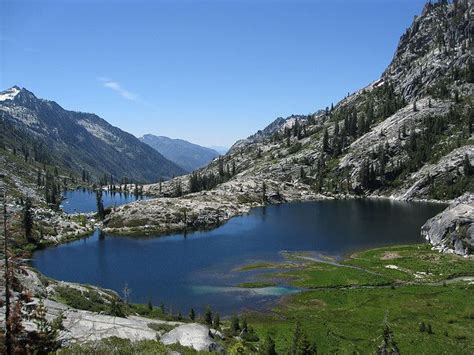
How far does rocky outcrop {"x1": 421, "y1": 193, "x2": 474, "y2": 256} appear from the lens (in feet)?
387

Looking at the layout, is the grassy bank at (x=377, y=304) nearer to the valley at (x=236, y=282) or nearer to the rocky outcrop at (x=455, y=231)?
the valley at (x=236, y=282)

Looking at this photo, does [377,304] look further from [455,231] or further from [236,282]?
[455,231]

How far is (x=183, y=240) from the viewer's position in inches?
6220

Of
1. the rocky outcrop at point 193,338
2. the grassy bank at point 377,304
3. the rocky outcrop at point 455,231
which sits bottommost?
the grassy bank at point 377,304

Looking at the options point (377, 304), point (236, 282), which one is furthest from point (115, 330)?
point (236, 282)

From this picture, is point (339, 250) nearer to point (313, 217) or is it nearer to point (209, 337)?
point (313, 217)

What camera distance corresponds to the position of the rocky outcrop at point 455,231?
4646 inches

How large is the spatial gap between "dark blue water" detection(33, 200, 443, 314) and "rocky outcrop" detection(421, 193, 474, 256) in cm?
814

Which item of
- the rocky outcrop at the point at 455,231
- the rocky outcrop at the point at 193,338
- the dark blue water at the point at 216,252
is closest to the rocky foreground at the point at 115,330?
the rocky outcrop at the point at 193,338

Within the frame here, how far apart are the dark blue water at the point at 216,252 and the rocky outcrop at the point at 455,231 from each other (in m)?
8.14

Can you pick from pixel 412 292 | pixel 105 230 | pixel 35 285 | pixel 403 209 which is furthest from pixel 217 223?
pixel 35 285

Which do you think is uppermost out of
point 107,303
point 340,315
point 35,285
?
point 35,285

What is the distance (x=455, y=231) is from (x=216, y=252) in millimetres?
69807

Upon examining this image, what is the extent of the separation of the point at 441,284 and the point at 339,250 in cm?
4059
